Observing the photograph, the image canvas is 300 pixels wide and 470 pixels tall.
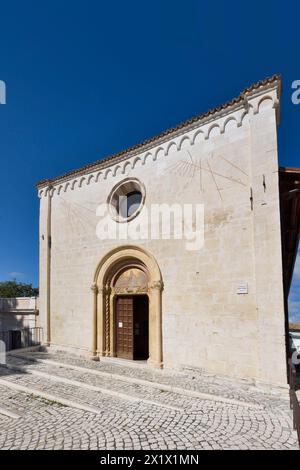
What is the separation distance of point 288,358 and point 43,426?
5280 millimetres

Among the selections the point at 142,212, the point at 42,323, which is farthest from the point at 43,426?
the point at 42,323

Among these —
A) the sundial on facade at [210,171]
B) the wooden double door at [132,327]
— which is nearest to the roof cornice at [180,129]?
the sundial on facade at [210,171]

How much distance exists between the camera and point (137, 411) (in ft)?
19.0

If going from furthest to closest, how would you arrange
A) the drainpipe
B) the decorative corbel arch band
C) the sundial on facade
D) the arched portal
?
the drainpipe
the arched portal
the sundial on facade
the decorative corbel arch band

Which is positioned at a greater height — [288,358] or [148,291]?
[148,291]

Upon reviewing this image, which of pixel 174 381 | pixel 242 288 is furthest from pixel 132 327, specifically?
pixel 242 288

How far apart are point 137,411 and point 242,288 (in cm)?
374

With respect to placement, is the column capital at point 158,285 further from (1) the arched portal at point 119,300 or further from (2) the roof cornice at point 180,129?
(2) the roof cornice at point 180,129

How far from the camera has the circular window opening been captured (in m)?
10.7

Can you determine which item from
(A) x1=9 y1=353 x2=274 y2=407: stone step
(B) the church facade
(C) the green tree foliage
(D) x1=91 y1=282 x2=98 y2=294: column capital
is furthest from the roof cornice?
(C) the green tree foliage

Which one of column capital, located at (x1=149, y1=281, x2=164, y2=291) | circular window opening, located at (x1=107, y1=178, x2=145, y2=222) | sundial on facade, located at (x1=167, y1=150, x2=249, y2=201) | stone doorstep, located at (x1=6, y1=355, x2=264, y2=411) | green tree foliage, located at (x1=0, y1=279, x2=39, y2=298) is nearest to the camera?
stone doorstep, located at (x1=6, y1=355, x2=264, y2=411)

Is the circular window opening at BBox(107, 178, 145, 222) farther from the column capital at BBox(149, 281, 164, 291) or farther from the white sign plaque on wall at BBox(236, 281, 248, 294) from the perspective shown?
the white sign plaque on wall at BBox(236, 281, 248, 294)
